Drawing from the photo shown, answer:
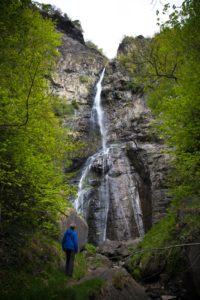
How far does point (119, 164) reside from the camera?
26.0m

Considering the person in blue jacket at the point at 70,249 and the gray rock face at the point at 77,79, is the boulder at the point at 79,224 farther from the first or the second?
the gray rock face at the point at 77,79

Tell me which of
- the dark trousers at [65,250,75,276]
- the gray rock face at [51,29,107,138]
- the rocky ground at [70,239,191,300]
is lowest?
the rocky ground at [70,239,191,300]

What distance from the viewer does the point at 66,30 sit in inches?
2040

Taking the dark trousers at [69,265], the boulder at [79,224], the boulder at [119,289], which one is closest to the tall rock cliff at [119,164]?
the boulder at [79,224]

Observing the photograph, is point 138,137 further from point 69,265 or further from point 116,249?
point 69,265

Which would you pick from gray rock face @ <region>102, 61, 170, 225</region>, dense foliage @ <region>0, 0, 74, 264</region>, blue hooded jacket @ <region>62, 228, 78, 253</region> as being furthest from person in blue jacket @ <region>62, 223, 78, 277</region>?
gray rock face @ <region>102, 61, 170, 225</region>

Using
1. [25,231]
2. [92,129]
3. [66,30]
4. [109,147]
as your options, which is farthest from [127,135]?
[66,30]

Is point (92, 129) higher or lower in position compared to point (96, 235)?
higher

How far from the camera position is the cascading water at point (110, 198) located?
2189 centimetres

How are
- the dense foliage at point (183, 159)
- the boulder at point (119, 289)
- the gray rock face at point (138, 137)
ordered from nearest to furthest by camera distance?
1. the boulder at point (119, 289)
2. the dense foliage at point (183, 159)
3. the gray rock face at point (138, 137)

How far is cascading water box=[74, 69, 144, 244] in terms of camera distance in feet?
71.8

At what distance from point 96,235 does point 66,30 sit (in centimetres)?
4257

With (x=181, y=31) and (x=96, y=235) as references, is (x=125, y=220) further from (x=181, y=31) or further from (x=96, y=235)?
(x=181, y=31)

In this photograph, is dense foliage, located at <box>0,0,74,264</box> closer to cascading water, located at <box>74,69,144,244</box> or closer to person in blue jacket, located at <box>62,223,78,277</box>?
person in blue jacket, located at <box>62,223,78,277</box>
